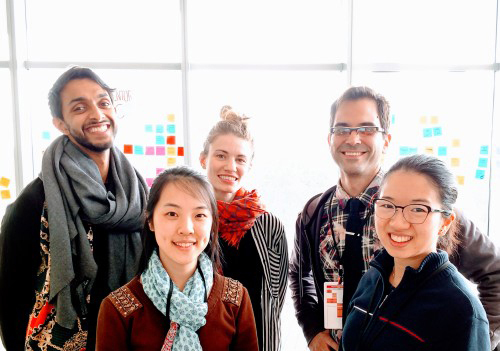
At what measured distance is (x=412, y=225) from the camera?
3.96 ft

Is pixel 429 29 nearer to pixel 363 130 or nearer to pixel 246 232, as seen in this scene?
pixel 363 130

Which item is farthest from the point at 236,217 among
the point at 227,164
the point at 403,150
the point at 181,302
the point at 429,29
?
the point at 429,29

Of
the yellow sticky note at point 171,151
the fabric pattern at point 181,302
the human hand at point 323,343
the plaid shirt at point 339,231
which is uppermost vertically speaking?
the yellow sticky note at point 171,151

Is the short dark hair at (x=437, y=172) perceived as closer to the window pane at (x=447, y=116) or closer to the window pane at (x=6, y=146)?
the window pane at (x=447, y=116)

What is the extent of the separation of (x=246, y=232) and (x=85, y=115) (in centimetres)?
89

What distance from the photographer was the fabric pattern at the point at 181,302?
1.29 m

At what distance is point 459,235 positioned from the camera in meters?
1.55

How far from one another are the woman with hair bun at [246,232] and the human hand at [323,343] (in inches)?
6.4

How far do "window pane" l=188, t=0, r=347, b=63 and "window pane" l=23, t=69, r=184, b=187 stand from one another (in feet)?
1.30

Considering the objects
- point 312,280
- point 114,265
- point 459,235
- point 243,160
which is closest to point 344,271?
point 312,280

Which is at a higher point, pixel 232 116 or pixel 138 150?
pixel 232 116

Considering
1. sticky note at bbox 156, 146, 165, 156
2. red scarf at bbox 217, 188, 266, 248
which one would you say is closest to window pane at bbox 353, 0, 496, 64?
sticky note at bbox 156, 146, 165, 156

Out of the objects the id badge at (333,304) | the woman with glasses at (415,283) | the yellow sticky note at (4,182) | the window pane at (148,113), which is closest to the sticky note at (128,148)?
the window pane at (148,113)

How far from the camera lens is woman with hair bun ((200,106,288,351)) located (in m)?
1.70
